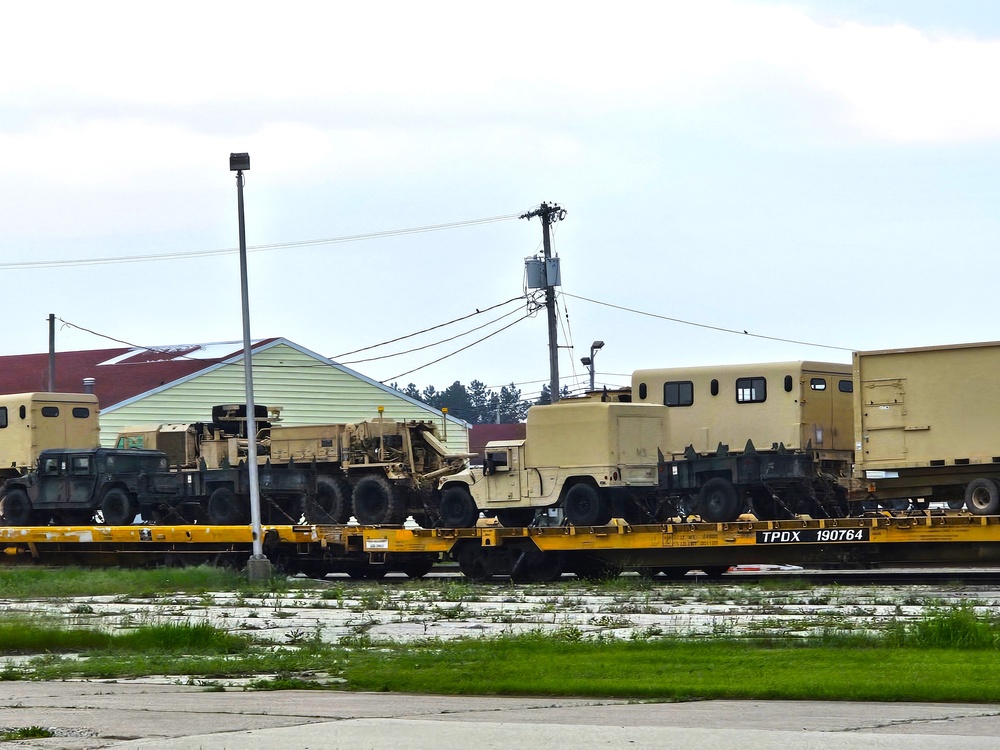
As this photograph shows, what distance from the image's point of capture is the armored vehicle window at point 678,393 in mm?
29266

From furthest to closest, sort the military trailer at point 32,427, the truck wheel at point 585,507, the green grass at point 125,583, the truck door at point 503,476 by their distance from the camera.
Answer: the military trailer at point 32,427, the truck door at point 503,476, the truck wheel at point 585,507, the green grass at point 125,583

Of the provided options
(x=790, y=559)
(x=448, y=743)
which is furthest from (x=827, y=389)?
(x=448, y=743)

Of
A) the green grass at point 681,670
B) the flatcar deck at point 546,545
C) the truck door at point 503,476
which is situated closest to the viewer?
the green grass at point 681,670

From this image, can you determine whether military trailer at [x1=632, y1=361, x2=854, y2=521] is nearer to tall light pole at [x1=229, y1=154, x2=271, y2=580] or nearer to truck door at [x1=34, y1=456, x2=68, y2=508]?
tall light pole at [x1=229, y1=154, x2=271, y2=580]

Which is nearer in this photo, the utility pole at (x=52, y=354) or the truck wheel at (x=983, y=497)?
the truck wheel at (x=983, y=497)

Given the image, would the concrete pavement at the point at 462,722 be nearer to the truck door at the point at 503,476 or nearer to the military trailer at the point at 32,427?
the truck door at the point at 503,476

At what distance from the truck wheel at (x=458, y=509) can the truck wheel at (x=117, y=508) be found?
8.46 m

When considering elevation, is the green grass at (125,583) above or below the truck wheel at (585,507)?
below

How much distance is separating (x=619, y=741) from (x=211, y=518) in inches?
992

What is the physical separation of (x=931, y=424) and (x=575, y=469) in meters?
6.28

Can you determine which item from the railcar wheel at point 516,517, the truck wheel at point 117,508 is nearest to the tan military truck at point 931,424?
the railcar wheel at point 516,517

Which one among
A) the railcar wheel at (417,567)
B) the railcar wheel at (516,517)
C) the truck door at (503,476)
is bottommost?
the railcar wheel at (417,567)

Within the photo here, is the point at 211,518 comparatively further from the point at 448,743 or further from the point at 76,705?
the point at 448,743

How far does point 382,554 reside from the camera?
29.0 metres
